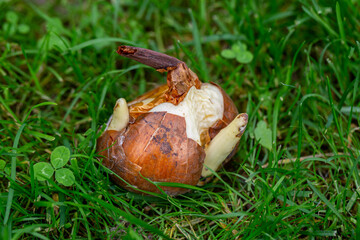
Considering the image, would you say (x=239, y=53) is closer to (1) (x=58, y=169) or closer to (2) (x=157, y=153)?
(2) (x=157, y=153)

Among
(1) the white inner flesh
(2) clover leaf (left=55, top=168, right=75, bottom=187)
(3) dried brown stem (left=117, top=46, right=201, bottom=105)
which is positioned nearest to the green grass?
(2) clover leaf (left=55, top=168, right=75, bottom=187)

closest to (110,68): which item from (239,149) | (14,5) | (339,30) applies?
(239,149)

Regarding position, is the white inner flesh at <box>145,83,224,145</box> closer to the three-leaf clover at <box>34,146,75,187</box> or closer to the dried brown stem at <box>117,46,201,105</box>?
the dried brown stem at <box>117,46,201,105</box>

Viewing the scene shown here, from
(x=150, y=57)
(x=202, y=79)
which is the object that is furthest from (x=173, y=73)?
(x=202, y=79)

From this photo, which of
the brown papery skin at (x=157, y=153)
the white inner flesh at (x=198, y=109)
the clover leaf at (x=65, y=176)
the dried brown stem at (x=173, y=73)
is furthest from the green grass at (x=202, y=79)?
the dried brown stem at (x=173, y=73)

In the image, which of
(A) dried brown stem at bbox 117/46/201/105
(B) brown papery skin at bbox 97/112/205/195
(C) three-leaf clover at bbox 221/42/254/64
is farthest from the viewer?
(C) three-leaf clover at bbox 221/42/254/64

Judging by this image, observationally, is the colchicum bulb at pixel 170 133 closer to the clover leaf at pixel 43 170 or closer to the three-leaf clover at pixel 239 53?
the clover leaf at pixel 43 170
